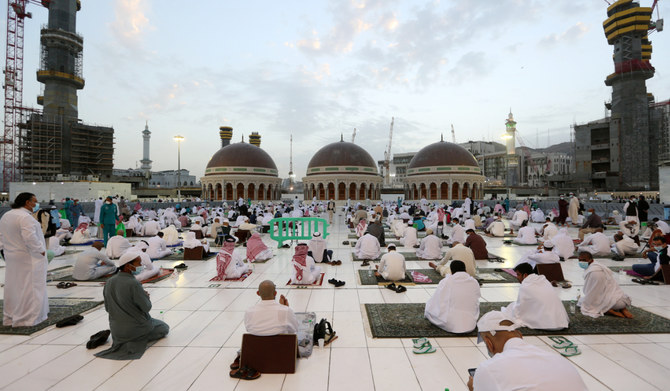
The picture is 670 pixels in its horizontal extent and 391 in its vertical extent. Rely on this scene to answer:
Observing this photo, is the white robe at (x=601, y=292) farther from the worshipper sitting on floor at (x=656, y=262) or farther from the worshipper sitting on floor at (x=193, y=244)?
the worshipper sitting on floor at (x=193, y=244)

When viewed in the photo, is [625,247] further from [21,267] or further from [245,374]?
[21,267]

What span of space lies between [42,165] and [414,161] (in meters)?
51.1

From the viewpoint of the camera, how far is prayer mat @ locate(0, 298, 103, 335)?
4.86 m

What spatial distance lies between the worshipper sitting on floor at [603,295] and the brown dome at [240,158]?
141ft

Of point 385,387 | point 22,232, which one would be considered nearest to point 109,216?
point 22,232

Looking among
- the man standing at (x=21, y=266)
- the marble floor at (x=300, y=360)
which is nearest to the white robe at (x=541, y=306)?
the marble floor at (x=300, y=360)

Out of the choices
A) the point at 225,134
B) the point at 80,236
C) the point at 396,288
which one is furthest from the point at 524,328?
the point at 225,134

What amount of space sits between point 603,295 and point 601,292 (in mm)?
53

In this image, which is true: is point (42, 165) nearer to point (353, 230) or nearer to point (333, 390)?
point (353, 230)

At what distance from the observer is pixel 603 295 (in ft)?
17.3

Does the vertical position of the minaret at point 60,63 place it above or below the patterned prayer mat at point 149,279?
above

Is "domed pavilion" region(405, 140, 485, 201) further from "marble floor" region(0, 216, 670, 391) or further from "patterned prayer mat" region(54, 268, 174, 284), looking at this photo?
"patterned prayer mat" region(54, 268, 174, 284)

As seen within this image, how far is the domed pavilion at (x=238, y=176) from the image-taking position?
146ft

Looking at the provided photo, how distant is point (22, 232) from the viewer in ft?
16.0
